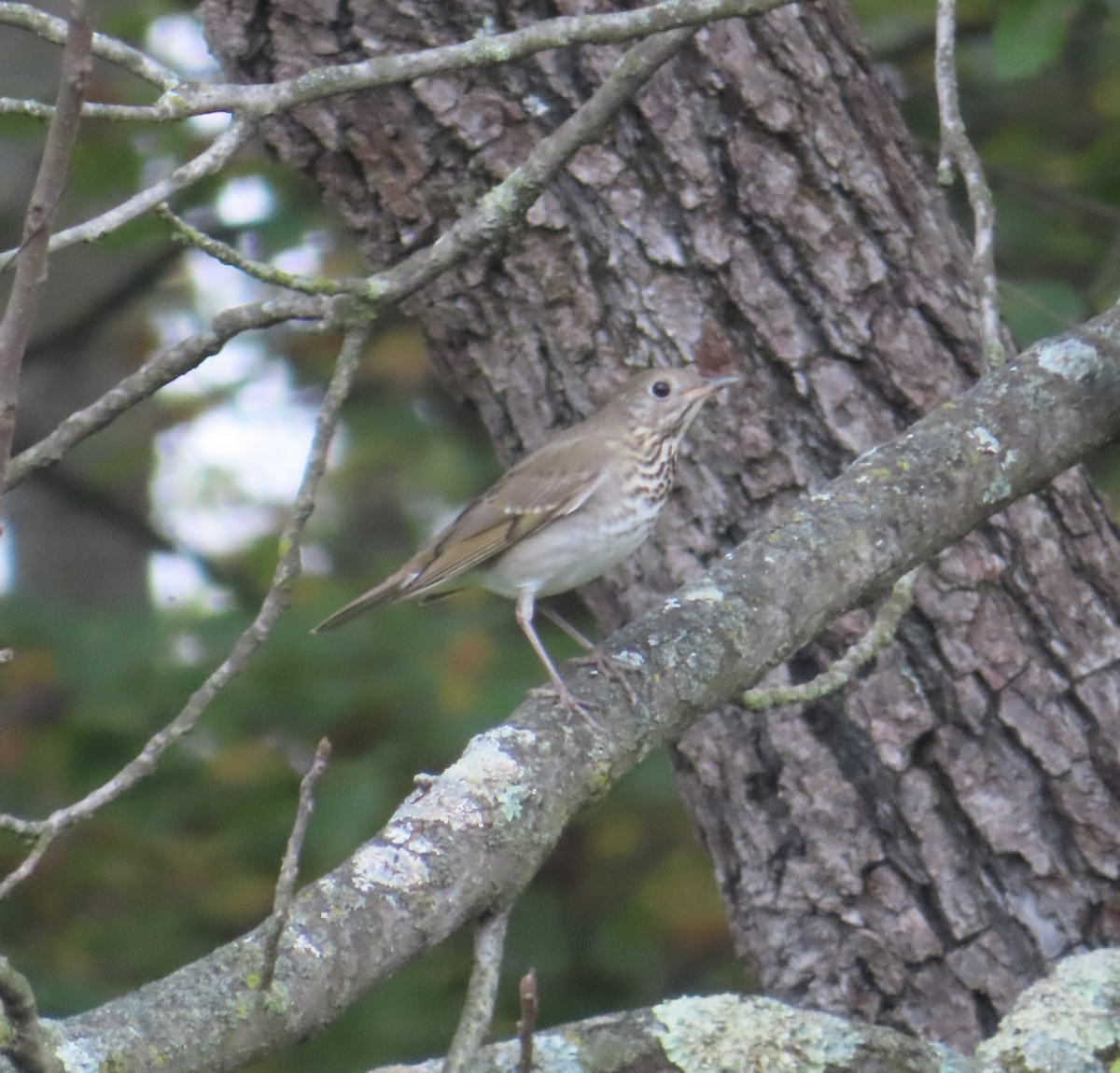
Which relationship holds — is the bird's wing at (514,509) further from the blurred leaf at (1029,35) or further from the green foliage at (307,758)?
the blurred leaf at (1029,35)

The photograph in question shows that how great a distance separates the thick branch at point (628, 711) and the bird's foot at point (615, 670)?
2 cm

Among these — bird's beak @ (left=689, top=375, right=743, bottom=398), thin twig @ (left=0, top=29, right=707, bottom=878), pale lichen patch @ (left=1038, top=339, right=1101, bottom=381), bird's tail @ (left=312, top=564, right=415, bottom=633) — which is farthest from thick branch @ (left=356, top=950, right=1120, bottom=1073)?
bird's tail @ (left=312, top=564, right=415, bottom=633)

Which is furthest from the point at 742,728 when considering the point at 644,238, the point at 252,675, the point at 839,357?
the point at 252,675

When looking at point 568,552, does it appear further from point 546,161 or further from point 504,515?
point 546,161

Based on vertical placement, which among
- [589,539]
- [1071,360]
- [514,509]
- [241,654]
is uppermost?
[514,509]

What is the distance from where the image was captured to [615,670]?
9.59 feet

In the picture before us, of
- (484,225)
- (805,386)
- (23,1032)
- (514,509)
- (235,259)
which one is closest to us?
(23,1032)

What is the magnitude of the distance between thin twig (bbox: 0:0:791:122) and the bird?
1154 millimetres

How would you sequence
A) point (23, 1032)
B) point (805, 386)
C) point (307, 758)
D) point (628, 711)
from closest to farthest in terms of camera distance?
point (23, 1032) < point (628, 711) < point (805, 386) < point (307, 758)

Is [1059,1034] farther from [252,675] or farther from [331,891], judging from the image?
[252,675]

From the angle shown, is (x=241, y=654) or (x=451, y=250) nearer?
(x=241, y=654)

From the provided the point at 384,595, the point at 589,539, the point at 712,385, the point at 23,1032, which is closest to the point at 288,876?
the point at 23,1032

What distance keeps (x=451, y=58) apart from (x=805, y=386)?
136 cm

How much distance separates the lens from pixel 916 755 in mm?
3871
